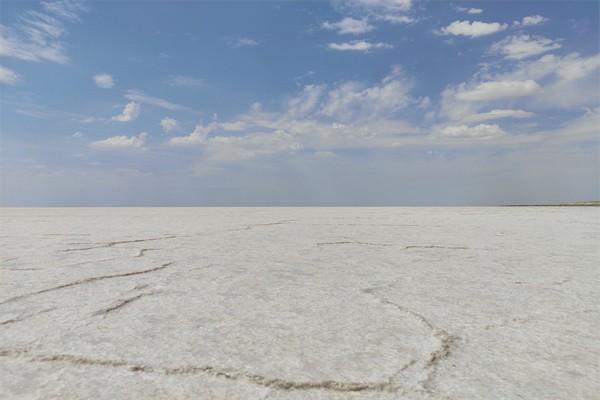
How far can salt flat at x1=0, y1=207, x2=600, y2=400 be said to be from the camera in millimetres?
638

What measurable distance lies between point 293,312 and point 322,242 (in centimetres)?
148

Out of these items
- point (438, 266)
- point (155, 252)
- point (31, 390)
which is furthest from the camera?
point (155, 252)

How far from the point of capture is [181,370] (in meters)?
0.68

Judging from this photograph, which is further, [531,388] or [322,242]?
[322,242]

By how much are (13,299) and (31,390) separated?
2.04 feet

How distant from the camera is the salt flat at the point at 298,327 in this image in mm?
638

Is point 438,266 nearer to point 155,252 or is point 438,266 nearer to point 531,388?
point 531,388

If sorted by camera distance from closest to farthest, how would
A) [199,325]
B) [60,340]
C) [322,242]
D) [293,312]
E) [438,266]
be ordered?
1. [60,340]
2. [199,325]
3. [293,312]
4. [438,266]
5. [322,242]

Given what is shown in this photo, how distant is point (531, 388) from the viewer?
0.63 metres

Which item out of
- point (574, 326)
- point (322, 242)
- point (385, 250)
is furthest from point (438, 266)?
point (322, 242)

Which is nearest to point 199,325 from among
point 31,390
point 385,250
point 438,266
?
point 31,390

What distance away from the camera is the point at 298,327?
0.90 metres

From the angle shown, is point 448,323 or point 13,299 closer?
point 448,323

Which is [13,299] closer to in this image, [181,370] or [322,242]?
[181,370]
